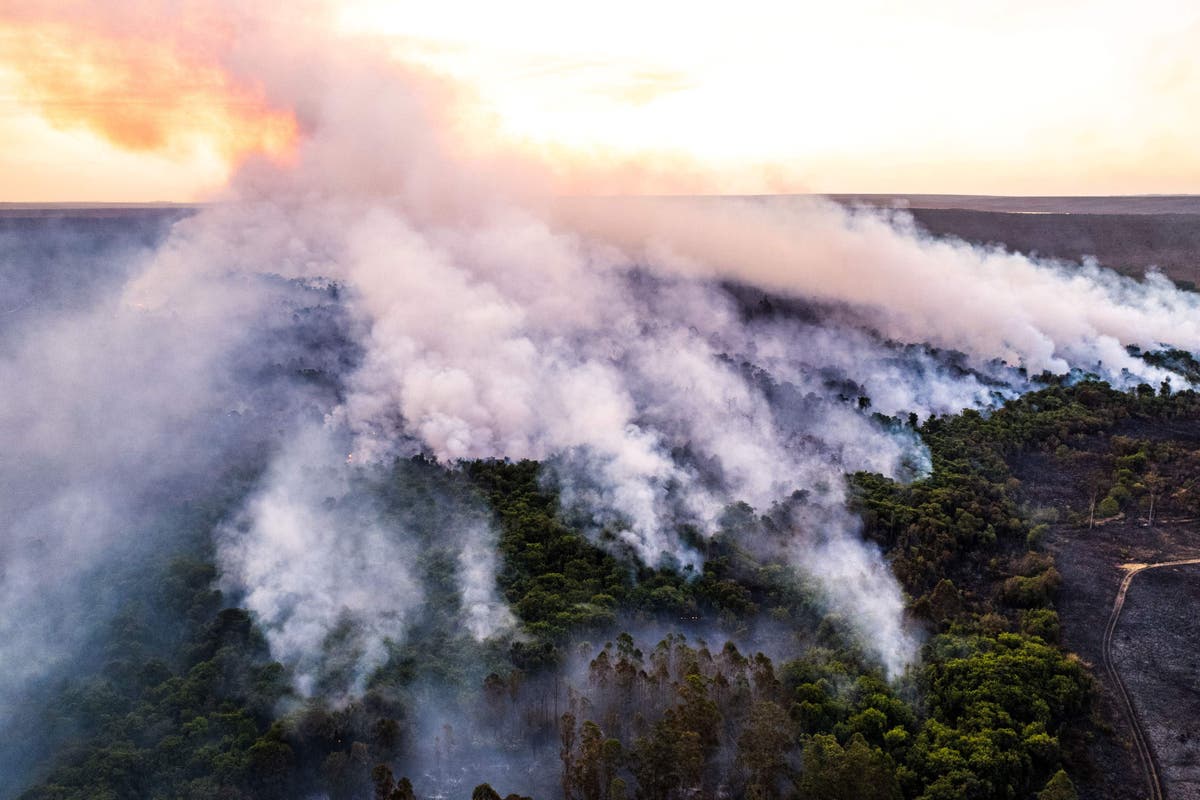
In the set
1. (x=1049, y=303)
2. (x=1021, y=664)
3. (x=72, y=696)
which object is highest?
(x=1049, y=303)

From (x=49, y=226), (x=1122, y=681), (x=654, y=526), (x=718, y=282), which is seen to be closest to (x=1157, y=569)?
(x=1122, y=681)

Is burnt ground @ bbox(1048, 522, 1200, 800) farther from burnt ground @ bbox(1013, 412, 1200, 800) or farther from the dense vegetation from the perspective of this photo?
the dense vegetation

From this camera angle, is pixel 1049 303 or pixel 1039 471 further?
pixel 1049 303

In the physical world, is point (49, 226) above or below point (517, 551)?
above

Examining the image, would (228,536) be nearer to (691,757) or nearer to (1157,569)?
(691,757)

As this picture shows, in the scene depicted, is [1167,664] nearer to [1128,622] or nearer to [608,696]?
[1128,622]

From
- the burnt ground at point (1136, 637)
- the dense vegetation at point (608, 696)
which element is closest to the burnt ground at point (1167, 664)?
the burnt ground at point (1136, 637)

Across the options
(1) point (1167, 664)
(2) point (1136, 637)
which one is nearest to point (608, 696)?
(1) point (1167, 664)
